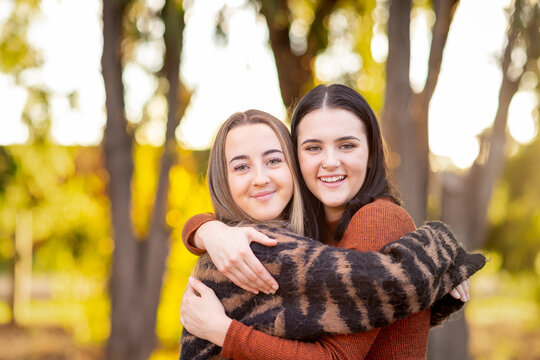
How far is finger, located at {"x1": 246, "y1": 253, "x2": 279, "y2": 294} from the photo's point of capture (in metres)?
1.75

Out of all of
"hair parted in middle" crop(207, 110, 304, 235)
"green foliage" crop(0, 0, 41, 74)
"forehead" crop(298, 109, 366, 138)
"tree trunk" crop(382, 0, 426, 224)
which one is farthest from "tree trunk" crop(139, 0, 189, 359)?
"forehead" crop(298, 109, 366, 138)

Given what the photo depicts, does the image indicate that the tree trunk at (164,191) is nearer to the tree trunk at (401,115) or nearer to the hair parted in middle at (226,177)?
the tree trunk at (401,115)

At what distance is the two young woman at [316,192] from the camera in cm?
187

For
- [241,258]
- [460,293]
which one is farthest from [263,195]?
[460,293]

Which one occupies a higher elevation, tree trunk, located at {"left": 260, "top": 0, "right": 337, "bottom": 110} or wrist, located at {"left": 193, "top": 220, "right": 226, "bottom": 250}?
tree trunk, located at {"left": 260, "top": 0, "right": 337, "bottom": 110}

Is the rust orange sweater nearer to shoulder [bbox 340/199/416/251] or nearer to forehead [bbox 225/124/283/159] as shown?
shoulder [bbox 340/199/416/251]

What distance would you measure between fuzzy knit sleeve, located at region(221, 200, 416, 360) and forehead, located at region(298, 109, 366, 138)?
369 millimetres

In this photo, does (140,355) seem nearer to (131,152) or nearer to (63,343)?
(131,152)

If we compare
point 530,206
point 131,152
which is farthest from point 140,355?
point 530,206

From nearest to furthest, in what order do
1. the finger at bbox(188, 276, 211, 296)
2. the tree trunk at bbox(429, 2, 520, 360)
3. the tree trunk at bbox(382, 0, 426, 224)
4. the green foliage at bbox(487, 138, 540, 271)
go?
the finger at bbox(188, 276, 211, 296), the tree trunk at bbox(382, 0, 426, 224), the tree trunk at bbox(429, 2, 520, 360), the green foliage at bbox(487, 138, 540, 271)

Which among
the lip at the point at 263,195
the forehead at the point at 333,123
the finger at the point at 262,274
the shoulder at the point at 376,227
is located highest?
the forehead at the point at 333,123

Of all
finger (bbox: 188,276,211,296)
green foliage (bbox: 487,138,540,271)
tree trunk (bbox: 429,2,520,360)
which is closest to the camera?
finger (bbox: 188,276,211,296)

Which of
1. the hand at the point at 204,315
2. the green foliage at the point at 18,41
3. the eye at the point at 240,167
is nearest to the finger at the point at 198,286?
the hand at the point at 204,315

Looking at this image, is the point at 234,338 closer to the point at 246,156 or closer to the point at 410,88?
the point at 246,156
